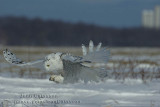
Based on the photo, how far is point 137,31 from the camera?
80250 millimetres

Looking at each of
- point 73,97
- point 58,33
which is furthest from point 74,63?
point 58,33

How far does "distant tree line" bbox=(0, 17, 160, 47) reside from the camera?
7006cm

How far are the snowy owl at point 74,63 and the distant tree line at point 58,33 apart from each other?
206 feet

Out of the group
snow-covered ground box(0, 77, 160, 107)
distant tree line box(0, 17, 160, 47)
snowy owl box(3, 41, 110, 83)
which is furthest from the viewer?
distant tree line box(0, 17, 160, 47)

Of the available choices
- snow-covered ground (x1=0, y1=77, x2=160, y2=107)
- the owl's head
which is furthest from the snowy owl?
snow-covered ground (x1=0, y1=77, x2=160, y2=107)

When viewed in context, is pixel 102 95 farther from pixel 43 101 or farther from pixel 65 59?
pixel 65 59

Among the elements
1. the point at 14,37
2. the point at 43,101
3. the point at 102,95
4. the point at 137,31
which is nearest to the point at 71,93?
the point at 102,95

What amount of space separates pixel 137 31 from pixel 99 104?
77185mm

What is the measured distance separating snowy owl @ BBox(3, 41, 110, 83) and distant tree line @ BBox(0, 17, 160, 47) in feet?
206

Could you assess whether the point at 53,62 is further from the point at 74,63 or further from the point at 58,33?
the point at 58,33

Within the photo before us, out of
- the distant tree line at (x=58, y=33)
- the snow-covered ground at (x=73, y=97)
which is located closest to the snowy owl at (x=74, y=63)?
the snow-covered ground at (x=73, y=97)

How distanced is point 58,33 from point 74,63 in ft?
237

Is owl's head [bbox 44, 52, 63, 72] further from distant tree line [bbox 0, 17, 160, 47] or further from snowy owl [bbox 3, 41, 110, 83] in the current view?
distant tree line [bbox 0, 17, 160, 47]

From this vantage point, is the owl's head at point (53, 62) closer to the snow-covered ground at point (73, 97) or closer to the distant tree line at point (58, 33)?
the snow-covered ground at point (73, 97)
